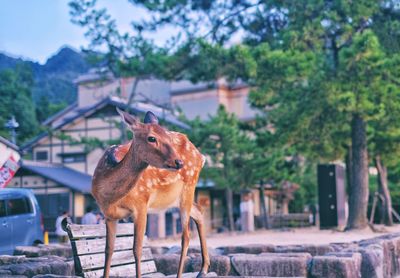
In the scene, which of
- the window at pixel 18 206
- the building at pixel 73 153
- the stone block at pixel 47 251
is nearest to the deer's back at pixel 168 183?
the stone block at pixel 47 251

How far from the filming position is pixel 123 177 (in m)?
4.98

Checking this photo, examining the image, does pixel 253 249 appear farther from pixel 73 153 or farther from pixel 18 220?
pixel 73 153

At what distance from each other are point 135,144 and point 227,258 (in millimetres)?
2594

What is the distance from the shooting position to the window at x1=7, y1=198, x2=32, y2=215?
44.2ft

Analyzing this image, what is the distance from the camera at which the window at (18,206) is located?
13.5m

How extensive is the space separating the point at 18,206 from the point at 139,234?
9.54m

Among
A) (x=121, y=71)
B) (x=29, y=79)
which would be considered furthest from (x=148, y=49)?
(x=29, y=79)

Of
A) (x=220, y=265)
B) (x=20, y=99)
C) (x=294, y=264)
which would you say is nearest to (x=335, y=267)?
(x=294, y=264)

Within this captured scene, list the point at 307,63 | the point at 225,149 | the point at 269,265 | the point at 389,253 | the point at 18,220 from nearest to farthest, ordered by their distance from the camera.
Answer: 1. the point at 269,265
2. the point at 389,253
3. the point at 18,220
4. the point at 307,63
5. the point at 225,149

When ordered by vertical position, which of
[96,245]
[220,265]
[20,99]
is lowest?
[220,265]

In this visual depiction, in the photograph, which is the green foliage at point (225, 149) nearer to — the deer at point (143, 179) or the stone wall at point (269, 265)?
the stone wall at point (269, 265)

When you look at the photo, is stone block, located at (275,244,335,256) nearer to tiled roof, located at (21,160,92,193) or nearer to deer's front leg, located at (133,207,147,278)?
deer's front leg, located at (133,207,147,278)

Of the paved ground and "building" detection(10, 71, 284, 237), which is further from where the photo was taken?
"building" detection(10, 71, 284, 237)

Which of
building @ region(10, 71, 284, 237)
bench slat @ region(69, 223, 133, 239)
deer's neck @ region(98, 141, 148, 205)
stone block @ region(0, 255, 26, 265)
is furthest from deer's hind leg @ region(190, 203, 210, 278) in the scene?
building @ region(10, 71, 284, 237)
